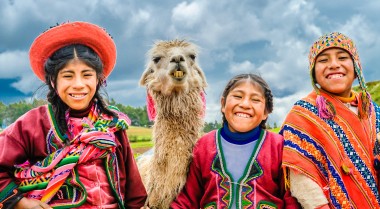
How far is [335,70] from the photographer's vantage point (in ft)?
12.1

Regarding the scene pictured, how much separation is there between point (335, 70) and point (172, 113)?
1.43m

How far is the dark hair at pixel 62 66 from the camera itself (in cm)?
324

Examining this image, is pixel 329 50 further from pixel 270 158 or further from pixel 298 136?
pixel 270 158

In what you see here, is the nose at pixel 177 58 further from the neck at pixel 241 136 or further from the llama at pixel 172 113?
the neck at pixel 241 136

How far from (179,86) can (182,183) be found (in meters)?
0.87

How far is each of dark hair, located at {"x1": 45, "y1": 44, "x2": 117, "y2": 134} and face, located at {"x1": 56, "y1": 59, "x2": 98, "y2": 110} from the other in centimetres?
4

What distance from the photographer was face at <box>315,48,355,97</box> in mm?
3689

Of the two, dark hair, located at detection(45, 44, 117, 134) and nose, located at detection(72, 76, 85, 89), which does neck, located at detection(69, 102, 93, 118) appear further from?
nose, located at detection(72, 76, 85, 89)

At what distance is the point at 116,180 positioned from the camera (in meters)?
3.38

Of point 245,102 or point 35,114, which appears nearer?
point 35,114

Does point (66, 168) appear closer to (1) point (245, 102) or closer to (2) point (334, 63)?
(1) point (245, 102)

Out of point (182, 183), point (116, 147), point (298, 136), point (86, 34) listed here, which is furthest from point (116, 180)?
point (298, 136)

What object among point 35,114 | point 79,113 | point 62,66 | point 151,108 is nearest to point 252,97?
point 151,108

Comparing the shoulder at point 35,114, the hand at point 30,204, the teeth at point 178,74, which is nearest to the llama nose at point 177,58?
the teeth at point 178,74
